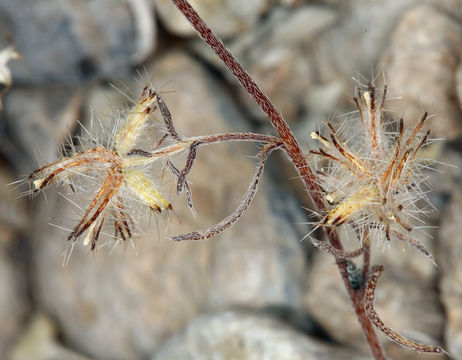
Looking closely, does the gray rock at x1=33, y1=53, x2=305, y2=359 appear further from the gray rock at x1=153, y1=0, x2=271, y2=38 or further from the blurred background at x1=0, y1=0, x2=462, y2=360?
the gray rock at x1=153, y1=0, x2=271, y2=38

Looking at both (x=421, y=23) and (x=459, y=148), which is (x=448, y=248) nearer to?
(x=459, y=148)

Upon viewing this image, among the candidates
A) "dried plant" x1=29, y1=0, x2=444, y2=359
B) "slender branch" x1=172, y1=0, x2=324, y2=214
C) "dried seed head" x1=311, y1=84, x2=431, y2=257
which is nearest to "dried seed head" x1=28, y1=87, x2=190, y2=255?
"dried plant" x1=29, y1=0, x2=444, y2=359

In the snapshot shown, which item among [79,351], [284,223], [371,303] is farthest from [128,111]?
[79,351]

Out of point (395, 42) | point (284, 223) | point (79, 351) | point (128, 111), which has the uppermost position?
point (395, 42)

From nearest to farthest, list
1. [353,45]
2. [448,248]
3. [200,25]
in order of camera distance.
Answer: [200,25]
[448,248]
[353,45]

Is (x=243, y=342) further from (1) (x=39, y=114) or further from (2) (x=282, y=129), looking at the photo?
(1) (x=39, y=114)
